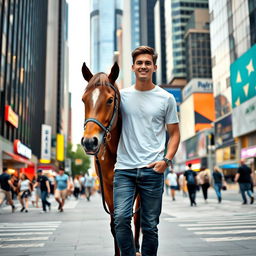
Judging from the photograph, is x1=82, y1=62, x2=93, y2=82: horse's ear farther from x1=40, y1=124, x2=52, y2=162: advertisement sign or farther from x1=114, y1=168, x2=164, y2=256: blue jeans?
x1=40, y1=124, x2=52, y2=162: advertisement sign

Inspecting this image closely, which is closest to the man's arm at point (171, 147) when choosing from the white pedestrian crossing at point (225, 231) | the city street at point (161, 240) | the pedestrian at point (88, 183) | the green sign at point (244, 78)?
the city street at point (161, 240)

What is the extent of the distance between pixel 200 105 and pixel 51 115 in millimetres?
40618

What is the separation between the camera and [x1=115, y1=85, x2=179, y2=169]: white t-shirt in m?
3.28

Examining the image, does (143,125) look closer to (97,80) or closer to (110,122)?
(110,122)

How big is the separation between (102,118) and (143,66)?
65 centimetres

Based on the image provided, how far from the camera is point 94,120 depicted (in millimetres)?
3041

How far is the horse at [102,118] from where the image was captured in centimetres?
294

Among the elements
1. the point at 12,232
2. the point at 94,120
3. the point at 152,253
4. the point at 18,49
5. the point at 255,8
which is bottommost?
the point at 12,232

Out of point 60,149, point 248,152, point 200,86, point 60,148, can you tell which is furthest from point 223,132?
point 60,148

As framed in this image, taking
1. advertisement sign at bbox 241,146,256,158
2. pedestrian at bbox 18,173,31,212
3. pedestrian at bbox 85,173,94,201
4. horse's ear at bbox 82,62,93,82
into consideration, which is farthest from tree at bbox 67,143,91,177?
horse's ear at bbox 82,62,93,82

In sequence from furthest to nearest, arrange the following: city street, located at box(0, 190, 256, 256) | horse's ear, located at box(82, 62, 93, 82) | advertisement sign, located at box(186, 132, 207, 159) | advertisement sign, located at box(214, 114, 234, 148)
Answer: advertisement sign, located at box(186, 132, 207, 159)
advertisement sign, located at box(214, 114, 234, 148)
city street, located at box(0, 190, 256, 256)
horse's ear, located at box(82, 62, 93, 82)

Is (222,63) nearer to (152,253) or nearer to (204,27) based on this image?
(204,27)

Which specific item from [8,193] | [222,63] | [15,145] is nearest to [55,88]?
[222,63]

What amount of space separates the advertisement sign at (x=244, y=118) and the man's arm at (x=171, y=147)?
41066 mm
